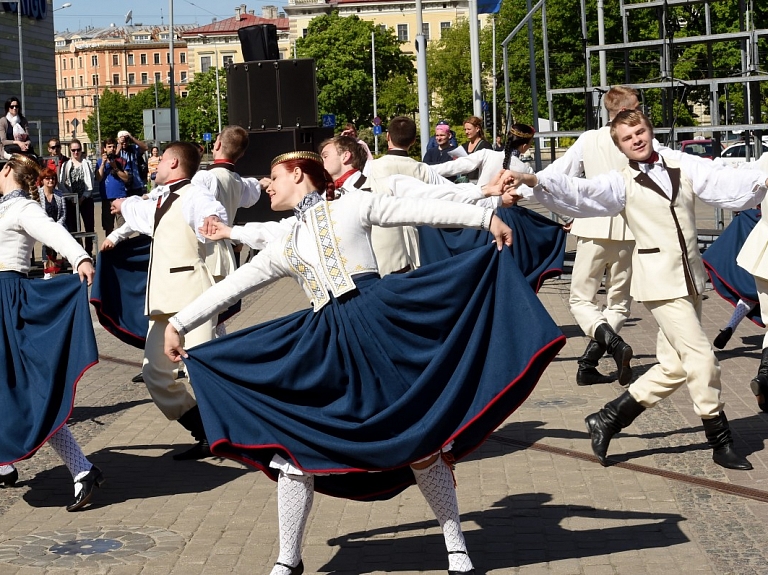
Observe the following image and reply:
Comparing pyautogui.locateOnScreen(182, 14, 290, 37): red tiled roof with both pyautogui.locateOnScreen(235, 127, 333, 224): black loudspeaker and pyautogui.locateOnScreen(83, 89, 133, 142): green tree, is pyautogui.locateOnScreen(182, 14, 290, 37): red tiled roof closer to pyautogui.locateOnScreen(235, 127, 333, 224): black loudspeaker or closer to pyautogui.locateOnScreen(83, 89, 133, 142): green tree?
pyautogui.locateOnScreen(83, 89, 133, 142): green tree

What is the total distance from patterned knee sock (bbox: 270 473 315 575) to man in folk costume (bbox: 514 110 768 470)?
8.41ft

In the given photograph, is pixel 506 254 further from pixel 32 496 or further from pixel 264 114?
pixel 264 114

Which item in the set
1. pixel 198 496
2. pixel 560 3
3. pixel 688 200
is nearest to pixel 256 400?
pixel 198 496

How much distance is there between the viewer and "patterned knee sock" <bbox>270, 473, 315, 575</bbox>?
521 centimetres

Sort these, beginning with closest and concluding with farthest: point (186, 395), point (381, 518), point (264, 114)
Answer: point (381, 518)
point (186, 395)
point (264, 114)

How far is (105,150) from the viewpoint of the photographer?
2262cm

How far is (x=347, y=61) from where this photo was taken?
337 ft

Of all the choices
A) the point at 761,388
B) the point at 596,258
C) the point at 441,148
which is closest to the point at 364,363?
the point at 761,388

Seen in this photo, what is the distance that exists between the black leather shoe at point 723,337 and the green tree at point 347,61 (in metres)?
91.3

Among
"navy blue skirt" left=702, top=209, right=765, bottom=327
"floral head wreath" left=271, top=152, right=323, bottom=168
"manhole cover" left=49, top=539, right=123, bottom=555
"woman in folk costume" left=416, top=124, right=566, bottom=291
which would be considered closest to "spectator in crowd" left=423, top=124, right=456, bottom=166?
"woman in folk costume" left=416, top=124, right=566, bottom=291

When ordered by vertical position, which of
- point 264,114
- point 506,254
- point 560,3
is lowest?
point 506,254

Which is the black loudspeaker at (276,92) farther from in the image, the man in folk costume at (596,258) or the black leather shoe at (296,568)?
the black leather shoe at (296,568)

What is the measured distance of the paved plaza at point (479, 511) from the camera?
5691 millimetres

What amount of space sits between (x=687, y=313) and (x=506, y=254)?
2149 mm
